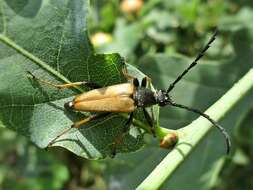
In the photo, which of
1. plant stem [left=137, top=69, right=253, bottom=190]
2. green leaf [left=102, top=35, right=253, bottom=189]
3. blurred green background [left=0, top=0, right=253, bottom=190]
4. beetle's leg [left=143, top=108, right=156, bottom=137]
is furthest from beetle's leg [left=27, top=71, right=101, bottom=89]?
blurred green background [left=0, top=0, right=253, bottom=190]

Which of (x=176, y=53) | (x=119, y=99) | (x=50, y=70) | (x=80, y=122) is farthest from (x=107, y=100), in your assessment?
(x=176, y=53)

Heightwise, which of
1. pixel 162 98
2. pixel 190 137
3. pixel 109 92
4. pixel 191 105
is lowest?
pixel 191 105

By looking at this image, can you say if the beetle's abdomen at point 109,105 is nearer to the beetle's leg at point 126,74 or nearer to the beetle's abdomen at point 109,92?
the beetle's abdomen at point 109,92

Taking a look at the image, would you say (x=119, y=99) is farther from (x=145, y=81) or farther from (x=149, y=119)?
(x=149, y=119)

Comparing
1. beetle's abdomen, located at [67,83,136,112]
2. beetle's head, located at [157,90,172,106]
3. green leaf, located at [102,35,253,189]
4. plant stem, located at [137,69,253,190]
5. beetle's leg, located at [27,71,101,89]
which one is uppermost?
beetle's leg, located at [27,71,101,89]

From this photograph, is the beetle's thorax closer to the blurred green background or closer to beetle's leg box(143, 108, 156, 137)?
beetle's leg box(143, 108, 156, 137)

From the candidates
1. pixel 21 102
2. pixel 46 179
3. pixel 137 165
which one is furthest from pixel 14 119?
pixel 46 179

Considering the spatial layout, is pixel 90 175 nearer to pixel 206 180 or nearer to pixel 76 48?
pixel 206 180
